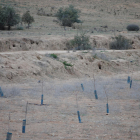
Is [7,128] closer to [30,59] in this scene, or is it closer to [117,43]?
[30,59]

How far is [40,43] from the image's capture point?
74.9 feet

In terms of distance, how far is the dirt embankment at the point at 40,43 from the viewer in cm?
2085

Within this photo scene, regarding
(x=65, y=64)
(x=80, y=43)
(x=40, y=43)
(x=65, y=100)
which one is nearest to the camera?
(x=65, y=100)

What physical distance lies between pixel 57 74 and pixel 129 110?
783cm

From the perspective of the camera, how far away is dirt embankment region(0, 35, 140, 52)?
20.8m

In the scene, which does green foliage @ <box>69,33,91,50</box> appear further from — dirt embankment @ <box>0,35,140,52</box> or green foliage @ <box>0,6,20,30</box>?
green foliage @ <box>0,6,20,30</box>

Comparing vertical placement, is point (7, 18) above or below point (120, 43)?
above

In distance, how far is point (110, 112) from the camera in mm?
9602

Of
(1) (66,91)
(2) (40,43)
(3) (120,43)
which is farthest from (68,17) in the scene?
(1) (66,91)

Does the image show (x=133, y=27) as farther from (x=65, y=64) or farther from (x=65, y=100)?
(x=65, y=100)

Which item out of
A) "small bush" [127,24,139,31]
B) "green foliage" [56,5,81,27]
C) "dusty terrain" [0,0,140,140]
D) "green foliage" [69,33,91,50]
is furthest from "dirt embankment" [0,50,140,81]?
"green foliage" [56,5,81,27]

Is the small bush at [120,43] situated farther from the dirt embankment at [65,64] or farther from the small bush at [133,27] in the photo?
the small bush at [133,27]

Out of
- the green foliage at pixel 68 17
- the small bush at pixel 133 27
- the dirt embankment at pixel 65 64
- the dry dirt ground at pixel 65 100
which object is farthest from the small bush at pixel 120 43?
the green foliage at pixel 68 17

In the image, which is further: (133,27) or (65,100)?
(133,27)
